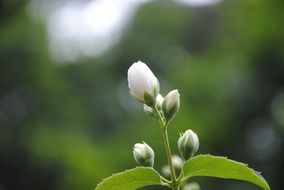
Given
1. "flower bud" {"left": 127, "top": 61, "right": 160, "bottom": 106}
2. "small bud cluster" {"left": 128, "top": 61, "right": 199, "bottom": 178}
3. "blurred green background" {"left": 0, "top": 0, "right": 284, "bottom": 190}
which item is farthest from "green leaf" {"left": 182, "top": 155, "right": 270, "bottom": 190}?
"blurred green background" {"left": 0, "top": 0, "right": 284, "bottom": 190}

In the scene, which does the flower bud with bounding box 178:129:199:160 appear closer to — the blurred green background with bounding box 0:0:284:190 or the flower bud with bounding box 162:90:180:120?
the flower bud with bounding box 162:90:180:120

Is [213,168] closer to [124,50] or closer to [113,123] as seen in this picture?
[113,123]

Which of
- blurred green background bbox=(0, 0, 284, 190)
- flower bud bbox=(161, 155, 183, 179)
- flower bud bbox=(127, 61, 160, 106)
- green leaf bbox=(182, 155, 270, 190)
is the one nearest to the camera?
green leaf bbox=(182, 155, 270, 190)

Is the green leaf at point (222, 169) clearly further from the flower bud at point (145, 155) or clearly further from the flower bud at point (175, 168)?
the flower bud at point (175, 168)

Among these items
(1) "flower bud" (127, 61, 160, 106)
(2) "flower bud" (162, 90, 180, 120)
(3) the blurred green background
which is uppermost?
(1) "flower bud" (127, 61, 160, 106)

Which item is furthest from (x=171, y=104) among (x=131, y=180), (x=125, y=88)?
(x=125, y=88)

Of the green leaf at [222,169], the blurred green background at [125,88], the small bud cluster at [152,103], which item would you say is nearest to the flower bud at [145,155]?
the small bud cluster at [152,103]

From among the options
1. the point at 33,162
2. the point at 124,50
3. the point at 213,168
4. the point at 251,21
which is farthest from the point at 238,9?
the point at 213,168
